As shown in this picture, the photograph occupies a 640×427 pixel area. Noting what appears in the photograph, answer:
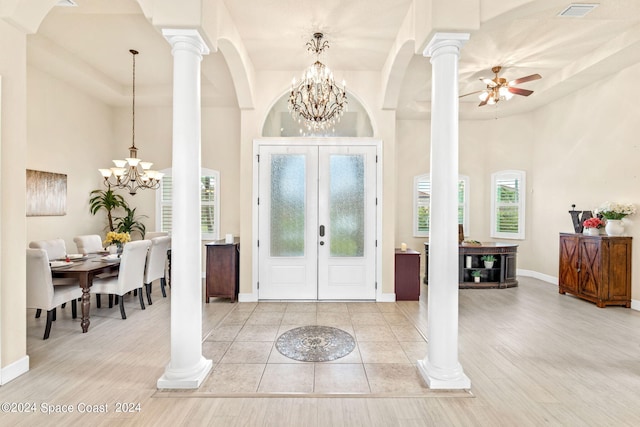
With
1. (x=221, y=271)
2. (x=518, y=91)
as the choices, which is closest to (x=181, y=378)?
(x=221, y=271)

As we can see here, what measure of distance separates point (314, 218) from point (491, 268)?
372 cm

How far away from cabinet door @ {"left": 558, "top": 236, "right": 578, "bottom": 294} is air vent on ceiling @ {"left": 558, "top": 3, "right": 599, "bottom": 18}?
134 inches

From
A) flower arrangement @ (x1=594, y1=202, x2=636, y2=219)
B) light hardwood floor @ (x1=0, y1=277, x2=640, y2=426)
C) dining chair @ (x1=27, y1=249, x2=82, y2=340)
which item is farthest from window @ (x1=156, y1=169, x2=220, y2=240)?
flower arrangement @ (x1=594, y1=202, x2=636, y2=219)

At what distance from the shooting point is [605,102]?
5.48m

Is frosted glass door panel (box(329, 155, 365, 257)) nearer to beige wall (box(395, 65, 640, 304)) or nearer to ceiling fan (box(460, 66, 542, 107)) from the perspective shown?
ceiling fan (box(460, 66, 542, 107))

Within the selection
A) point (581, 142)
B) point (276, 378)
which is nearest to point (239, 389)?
point (276, 378)

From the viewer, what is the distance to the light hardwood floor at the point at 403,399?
7.75ft

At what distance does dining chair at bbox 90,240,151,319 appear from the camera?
4324 mm

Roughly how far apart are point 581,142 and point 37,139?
9.09m

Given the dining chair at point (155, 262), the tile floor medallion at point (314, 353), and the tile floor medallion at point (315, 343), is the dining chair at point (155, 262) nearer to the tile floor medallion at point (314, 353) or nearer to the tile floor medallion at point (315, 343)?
the tile floor medallion at point (314, 353)

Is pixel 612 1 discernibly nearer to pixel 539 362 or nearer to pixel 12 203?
pixel 539 362

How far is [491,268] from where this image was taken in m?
6.52

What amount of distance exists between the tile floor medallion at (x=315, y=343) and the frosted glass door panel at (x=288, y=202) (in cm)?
154

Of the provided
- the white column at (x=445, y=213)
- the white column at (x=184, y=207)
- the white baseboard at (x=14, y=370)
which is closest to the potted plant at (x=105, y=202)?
the white baseboard at (x=14, y=370)
